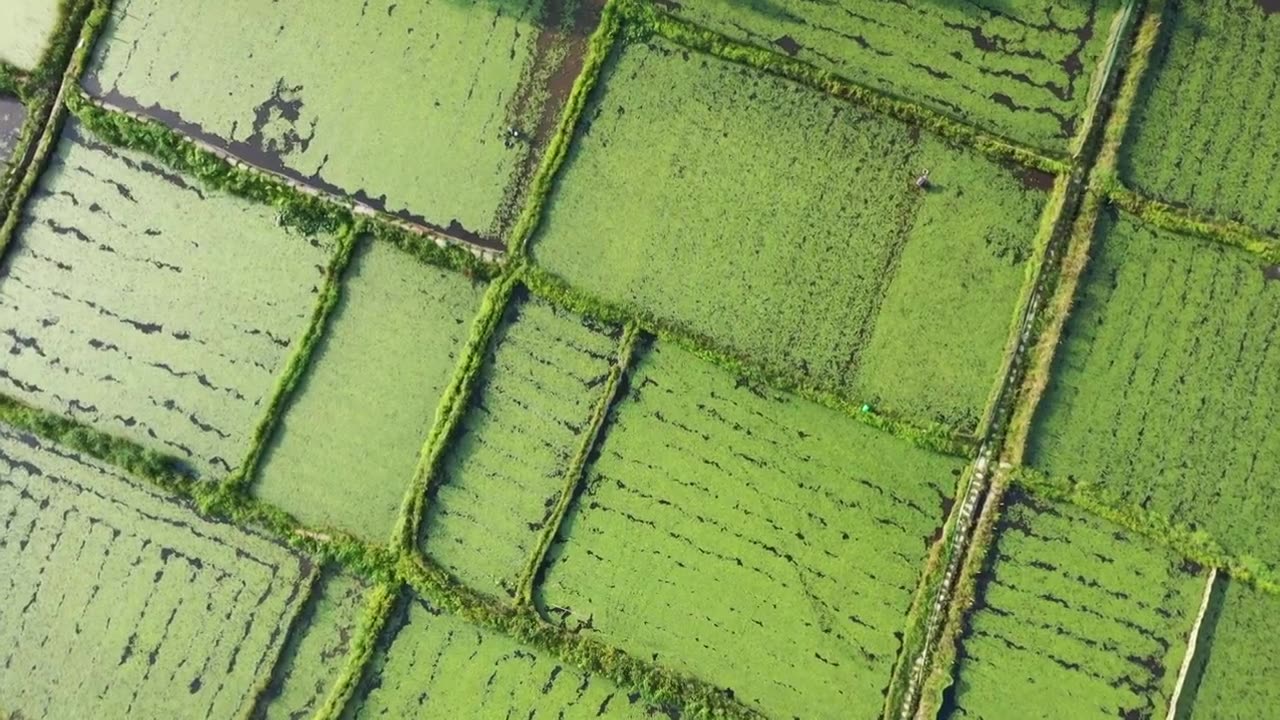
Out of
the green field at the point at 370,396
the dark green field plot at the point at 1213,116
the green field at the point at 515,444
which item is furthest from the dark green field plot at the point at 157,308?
the dark green field plot at the point at 1213,116

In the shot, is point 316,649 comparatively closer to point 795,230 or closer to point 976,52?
point 795,230

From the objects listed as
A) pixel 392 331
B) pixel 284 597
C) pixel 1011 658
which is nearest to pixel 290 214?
pixel 392 331

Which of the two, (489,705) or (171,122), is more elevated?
(171,122)

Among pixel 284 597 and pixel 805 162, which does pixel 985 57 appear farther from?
pixel 284 597

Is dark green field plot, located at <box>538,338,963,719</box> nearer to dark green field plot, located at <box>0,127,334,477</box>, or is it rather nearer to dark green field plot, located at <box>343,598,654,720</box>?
dark green field plot, located at <box>343,598,654,720</box>

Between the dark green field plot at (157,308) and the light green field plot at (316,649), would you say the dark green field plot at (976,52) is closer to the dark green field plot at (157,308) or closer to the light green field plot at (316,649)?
the dark green field plot at (157,308)
